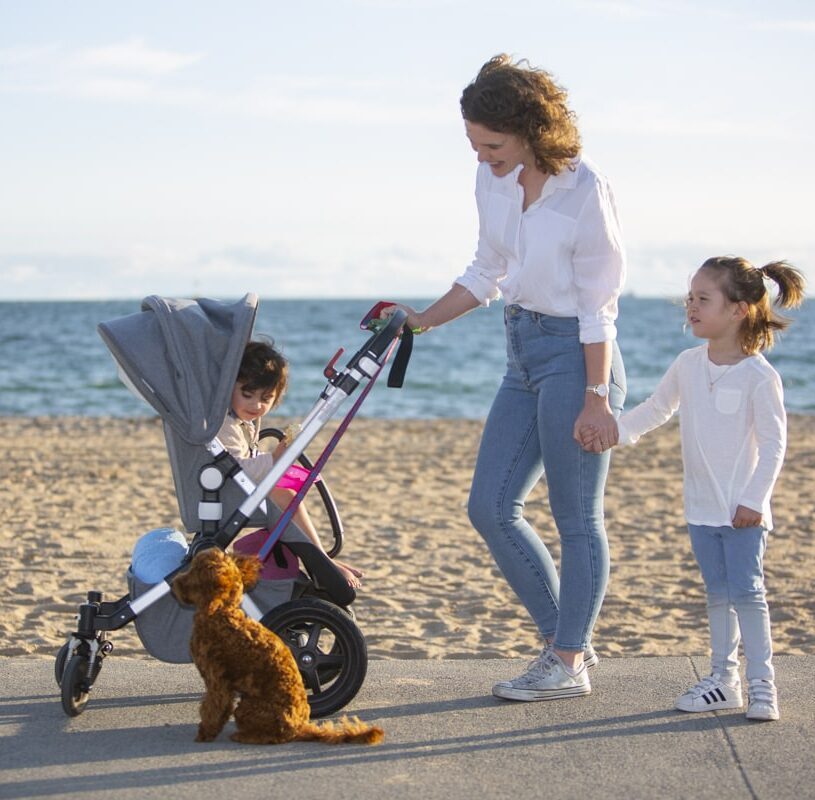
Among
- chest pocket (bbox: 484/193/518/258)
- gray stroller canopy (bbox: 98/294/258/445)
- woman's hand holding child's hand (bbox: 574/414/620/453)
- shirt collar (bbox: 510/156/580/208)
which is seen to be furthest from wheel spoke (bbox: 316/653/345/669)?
shirt collar (bbox: 510/156/580/208)

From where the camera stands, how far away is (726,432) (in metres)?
3.86

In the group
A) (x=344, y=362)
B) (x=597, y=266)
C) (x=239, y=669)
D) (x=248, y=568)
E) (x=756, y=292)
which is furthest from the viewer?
(x=344, y=362)

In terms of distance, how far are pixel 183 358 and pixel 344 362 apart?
24859 mm

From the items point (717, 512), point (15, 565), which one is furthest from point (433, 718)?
point (15, 565)

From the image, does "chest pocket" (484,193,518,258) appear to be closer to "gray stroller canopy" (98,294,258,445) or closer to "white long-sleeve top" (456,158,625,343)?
"white long-sleeve top" (456,158,625,343)

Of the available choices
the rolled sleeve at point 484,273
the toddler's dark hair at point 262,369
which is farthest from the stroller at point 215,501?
the rolled sleeve at point 484,273

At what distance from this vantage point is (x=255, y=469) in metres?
3.95

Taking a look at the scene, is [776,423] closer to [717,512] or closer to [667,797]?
[717,512]

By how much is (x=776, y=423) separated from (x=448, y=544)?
4299 millimetres

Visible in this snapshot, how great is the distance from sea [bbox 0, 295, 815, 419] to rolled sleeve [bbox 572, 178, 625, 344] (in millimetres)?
365

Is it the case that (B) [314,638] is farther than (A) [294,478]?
No

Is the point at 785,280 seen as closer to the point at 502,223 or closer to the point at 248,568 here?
the point at 502,223

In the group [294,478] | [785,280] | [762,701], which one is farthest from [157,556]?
[785,280]

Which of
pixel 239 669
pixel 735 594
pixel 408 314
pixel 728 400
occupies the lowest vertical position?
pixel 239 669
